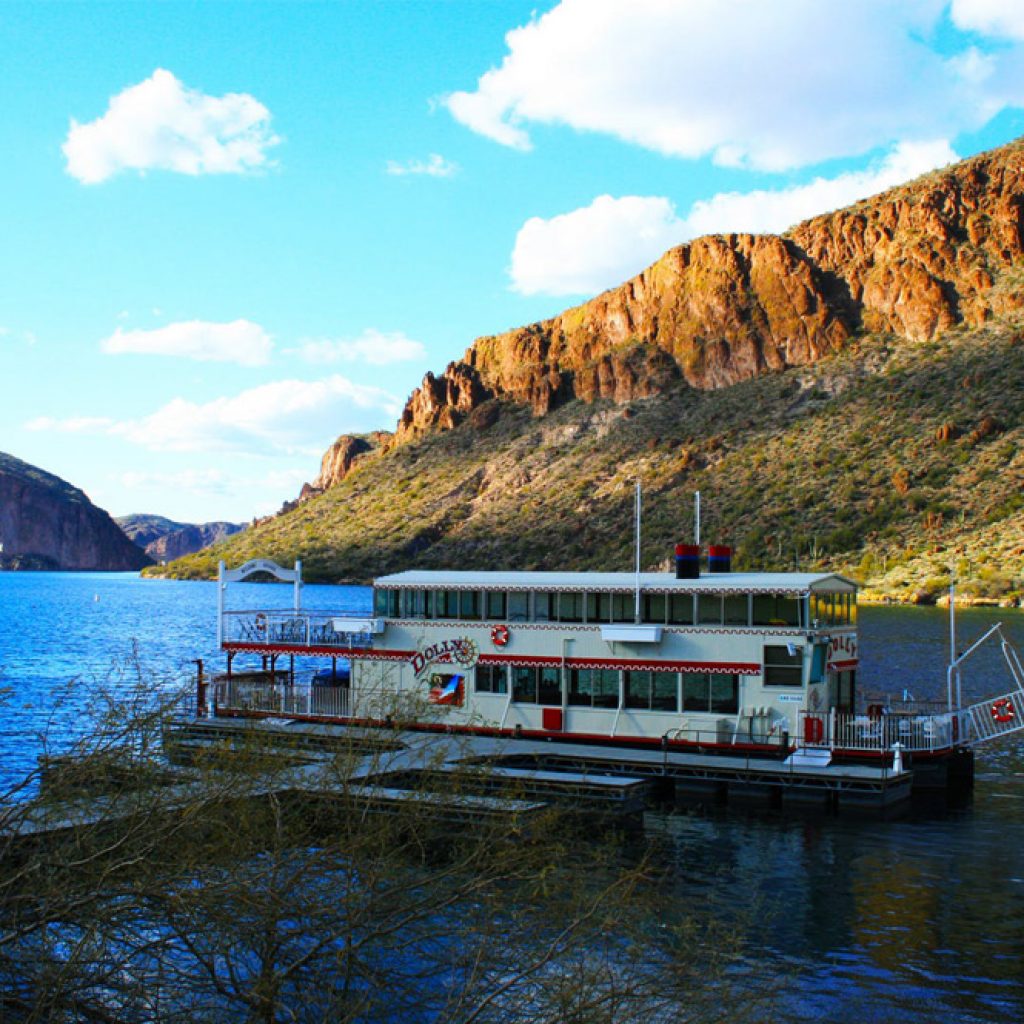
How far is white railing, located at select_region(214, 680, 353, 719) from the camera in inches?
1517

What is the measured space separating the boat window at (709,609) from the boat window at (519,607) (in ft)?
17.4

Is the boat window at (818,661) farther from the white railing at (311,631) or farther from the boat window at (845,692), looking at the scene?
the white railing at (311,631)

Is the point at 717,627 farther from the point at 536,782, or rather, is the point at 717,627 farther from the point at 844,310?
the point at 844,310

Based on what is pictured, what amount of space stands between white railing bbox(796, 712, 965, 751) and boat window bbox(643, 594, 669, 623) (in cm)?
482

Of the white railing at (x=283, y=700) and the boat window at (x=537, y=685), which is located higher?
the boat window at (x=537, y=685)

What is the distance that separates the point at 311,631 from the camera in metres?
40.4

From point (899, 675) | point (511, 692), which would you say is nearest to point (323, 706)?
point (511, 692)

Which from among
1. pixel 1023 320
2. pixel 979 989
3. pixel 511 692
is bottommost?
pixel 979 989

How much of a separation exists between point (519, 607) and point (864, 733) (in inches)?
415

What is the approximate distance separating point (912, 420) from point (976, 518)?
Answer: 23.3 metres

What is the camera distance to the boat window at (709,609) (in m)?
33.8

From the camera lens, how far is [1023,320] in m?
153

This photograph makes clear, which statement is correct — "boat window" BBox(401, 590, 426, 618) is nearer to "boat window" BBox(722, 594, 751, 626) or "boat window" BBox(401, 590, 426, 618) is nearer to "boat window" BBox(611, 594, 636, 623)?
"boat window" BBox(611, 594, 636, 623)

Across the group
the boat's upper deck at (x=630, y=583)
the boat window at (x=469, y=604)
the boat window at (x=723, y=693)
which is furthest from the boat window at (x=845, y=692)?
the boat window at (x=469, y=604)
